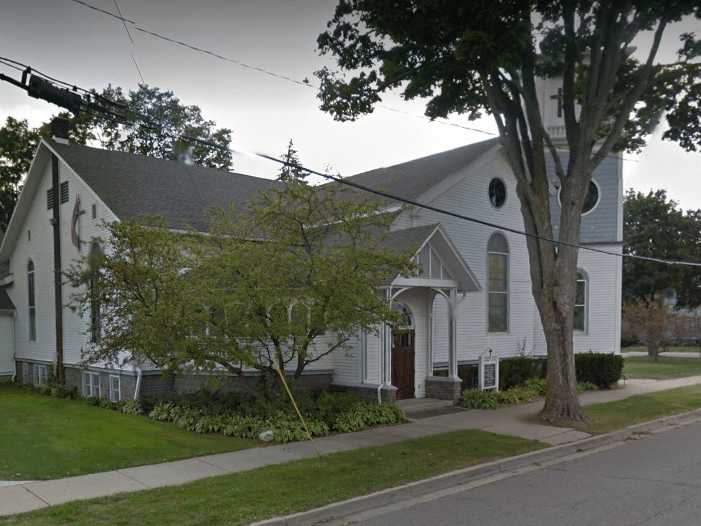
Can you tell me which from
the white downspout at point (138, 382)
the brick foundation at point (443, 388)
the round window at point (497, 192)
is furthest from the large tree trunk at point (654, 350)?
the white downspout at point (138, 382)

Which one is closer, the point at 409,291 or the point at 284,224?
the point at 284,224

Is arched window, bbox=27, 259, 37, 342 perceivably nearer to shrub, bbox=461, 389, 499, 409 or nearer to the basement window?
the basement window

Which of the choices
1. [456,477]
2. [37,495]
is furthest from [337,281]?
[37,495]

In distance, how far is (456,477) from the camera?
942cm

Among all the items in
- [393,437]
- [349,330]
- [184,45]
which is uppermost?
[184,45]

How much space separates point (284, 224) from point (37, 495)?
641cm

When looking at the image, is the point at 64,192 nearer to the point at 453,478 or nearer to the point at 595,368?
the point at 453,478

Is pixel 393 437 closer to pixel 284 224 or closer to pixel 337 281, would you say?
pixel 337 281

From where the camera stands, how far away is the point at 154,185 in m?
18.8

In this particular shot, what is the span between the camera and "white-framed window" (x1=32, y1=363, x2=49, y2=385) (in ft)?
68.3

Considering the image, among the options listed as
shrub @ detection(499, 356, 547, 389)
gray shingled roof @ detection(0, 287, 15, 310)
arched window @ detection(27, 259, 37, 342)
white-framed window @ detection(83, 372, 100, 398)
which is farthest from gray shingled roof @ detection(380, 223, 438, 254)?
gray shingled roof @ detection(0, 287, 15, 310)

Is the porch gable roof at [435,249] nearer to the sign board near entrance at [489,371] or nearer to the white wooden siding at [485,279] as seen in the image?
the white wooden siding at [485,279]

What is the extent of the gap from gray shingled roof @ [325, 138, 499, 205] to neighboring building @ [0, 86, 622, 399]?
0.25ft

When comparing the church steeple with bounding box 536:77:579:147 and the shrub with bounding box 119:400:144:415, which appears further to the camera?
the church steeple with bounding box 536:77:579:147
